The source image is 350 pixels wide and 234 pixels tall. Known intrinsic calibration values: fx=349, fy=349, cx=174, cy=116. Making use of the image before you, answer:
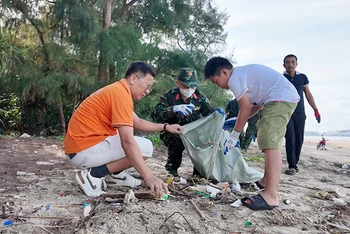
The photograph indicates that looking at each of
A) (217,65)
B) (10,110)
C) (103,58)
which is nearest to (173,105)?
(217,65)

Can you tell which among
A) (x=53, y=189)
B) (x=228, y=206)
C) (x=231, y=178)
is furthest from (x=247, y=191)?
(x=53, y=189)

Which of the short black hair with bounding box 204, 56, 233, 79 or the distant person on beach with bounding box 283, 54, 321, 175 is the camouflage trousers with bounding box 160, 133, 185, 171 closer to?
the short black hair with bounding box 204, 56, 233, 79

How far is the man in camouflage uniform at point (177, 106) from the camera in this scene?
146 inches

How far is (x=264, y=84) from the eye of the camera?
2.94 m

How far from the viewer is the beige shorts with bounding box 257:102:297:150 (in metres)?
2.82

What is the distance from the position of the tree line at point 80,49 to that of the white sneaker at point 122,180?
16.1ft

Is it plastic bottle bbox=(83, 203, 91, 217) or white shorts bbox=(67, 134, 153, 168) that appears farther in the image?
white shorts bbox=(67, 134, 153, 168)

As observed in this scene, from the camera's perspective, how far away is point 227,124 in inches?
140

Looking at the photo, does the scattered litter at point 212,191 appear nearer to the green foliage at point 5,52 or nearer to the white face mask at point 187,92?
the white face mask at point 187,92

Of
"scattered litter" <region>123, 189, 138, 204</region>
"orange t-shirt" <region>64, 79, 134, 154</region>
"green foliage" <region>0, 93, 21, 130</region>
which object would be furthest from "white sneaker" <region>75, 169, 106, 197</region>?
"green foliage" <region>0, 93, 21, 130</region>

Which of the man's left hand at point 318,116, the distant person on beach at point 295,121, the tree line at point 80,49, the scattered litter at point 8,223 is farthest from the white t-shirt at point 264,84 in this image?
the tree line at point 80,49

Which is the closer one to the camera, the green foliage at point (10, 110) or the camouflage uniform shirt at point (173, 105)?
the camouflage uniform shirt at point (173, 105)

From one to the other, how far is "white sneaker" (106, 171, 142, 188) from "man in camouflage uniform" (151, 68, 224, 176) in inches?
27.8

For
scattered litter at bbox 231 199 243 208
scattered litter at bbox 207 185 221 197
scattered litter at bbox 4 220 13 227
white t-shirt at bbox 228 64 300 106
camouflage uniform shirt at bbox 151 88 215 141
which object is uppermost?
white t-shirt at bbox 228 64 300 106
